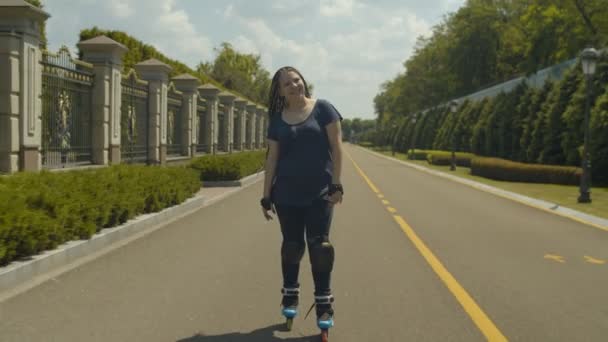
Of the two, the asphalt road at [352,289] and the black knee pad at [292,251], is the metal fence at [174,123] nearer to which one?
the asphalt road at [352,289]

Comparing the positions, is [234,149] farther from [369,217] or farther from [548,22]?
[369,217]

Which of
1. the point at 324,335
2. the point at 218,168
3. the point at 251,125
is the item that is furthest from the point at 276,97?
the point at 251,125

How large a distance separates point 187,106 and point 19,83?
14.5m

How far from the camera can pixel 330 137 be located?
462 cm

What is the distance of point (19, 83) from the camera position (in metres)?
12.3

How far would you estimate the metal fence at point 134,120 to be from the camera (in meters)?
18.8

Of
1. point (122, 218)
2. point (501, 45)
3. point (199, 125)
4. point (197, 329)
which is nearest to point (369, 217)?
point (122, 218)

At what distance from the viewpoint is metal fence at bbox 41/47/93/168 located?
13.8 meters

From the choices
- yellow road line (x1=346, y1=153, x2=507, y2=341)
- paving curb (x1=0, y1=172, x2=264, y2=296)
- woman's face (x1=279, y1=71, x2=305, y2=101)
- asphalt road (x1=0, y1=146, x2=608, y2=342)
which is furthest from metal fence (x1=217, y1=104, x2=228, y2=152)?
woman's face (x1=279, y1=71, x2=305, y2=101)

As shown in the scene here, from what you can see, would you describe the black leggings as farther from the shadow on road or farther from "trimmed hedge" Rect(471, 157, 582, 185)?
"trimmed hedge" Rect(471, 157, 582, 185)

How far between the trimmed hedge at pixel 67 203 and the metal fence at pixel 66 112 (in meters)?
3.38

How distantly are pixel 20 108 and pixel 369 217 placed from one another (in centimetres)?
714

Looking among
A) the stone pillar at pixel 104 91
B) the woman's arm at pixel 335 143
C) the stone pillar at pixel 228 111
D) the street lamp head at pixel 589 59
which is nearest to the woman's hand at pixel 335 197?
the woman's arm at pixel 335 143

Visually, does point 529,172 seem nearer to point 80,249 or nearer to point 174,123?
point 174,123
